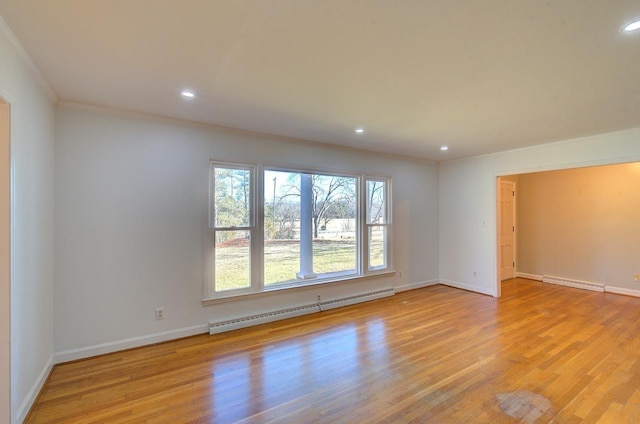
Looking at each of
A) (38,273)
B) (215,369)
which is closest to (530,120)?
(215,369)

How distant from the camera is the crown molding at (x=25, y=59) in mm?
1708

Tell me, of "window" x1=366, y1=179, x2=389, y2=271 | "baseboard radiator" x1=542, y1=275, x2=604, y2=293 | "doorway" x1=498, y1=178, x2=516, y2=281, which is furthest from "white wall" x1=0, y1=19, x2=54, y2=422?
"baseboard radiator" x1=542, y1=275, x2=604, y2=293

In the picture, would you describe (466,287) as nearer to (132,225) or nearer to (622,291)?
(622,291)

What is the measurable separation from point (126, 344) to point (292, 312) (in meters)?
1.97

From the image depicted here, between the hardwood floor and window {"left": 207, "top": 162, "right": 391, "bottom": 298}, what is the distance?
72 centimetres

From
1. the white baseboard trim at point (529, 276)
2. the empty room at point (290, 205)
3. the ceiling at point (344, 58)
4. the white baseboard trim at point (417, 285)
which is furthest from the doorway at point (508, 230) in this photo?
the ceiling at point (344, 58)

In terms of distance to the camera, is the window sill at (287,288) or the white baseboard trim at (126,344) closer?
the white baseboard trim at (126,344)

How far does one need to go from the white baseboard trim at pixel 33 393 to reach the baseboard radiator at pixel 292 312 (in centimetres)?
144

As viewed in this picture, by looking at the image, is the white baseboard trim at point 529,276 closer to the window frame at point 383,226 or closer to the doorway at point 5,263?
the window frame at point 383,226

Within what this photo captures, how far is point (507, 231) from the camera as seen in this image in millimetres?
6496

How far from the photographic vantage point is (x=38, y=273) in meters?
2.42

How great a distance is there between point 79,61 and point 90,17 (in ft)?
2.20

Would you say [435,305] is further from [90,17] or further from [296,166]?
[90,17]

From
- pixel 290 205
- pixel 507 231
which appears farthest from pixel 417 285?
pixel 290 205
